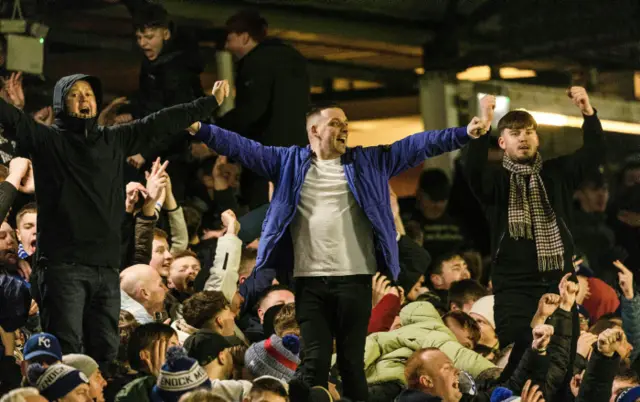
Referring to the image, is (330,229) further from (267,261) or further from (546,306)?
(546,306)

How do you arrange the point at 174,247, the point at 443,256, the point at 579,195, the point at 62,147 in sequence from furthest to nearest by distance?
the point at 579,195 < the point at 443,256 < the point at 174,247 < the point at 62,147

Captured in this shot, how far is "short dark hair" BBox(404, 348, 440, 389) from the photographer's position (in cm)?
859

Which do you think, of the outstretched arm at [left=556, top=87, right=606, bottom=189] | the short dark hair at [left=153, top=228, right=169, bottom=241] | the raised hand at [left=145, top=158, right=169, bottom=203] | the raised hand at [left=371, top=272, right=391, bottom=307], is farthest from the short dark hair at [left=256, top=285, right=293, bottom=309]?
the outstretched arm at [left=556, top=87, right=606, bottom=189]

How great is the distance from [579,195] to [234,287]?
390cm

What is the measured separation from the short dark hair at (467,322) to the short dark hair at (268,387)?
2053mm

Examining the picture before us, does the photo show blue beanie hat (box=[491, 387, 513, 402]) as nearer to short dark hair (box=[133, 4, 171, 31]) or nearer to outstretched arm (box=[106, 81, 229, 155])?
outstretched arm (box=[106, 81, 229, 155])

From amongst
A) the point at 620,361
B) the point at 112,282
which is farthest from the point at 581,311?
the point at 112,282

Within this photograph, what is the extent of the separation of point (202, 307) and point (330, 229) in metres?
0.97

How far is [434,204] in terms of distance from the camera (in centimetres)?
1162

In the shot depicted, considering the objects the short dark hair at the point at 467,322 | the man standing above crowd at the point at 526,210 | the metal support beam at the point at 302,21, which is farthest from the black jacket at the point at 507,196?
the metal support beam at the point at 302,21

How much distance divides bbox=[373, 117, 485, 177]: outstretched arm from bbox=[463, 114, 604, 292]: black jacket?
81cm

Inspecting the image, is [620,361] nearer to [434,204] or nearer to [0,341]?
[434,204]

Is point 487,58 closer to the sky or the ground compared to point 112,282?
closer to the sky

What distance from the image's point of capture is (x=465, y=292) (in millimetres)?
10398
